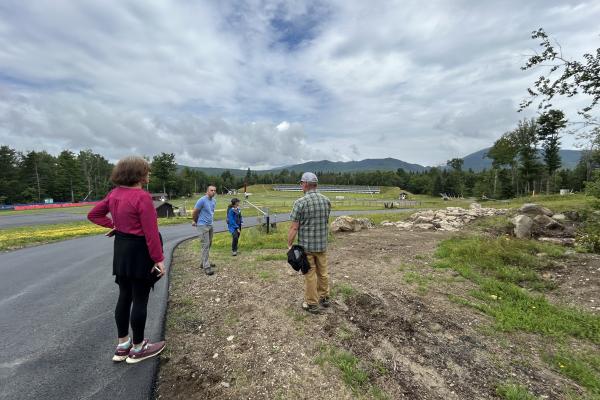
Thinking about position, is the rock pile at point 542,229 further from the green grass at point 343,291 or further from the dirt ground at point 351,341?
the green grass at point 343,291

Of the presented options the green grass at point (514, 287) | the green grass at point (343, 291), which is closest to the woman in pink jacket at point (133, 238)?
the green grass at point (343, 291)

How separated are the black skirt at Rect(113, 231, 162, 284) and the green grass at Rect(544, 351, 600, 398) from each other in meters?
5.36

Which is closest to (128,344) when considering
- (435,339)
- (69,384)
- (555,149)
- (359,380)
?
(69,384)

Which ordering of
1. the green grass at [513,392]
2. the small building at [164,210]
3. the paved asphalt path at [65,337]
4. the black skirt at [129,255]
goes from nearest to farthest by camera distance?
1. the paved asphalt path at [65,337]
2. the green grass at [513,392]
3. the black skirt at [129,255]
4. the small building at [164,210]

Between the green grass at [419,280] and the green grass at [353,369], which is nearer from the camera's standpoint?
the green grass at [353,369]

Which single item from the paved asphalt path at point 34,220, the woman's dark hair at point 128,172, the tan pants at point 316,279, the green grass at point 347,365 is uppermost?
the woman's dark hair at point 128,172

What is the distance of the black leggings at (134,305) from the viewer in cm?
328

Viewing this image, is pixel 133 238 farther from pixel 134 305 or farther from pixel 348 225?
pixel 348 225

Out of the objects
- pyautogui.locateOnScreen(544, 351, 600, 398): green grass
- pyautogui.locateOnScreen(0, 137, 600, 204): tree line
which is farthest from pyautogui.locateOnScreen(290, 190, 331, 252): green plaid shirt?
pyautogui.locateOnScreen(0, 137, 600, 204): tree line

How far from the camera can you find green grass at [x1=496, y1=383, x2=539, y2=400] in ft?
9.89

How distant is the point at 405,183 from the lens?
132000 millimetres

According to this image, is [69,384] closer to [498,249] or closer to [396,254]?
[396,254]

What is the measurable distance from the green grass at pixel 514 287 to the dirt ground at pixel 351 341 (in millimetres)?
365

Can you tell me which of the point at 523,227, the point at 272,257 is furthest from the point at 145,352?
the point at 523,227
